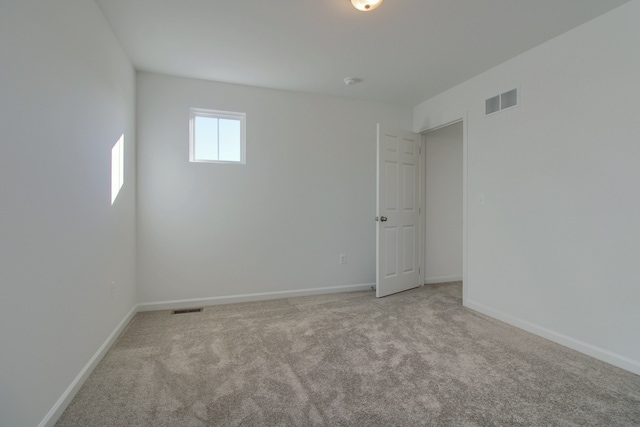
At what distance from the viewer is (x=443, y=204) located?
449cm

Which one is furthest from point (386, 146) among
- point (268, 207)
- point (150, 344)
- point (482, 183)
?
point (150, 344)

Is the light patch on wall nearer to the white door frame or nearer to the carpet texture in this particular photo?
the carpet texture

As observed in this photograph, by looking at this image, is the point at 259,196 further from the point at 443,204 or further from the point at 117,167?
the point at 443,204

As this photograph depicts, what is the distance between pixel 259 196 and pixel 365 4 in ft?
7.45

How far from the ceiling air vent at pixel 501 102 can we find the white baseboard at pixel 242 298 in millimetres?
2542

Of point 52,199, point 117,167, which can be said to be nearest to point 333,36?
point 117,167

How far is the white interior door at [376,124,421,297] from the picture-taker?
3744 millimetres

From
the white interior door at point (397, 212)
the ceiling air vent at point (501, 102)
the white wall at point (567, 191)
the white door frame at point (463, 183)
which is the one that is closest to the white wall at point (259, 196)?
the white interior door at point (397, 212)

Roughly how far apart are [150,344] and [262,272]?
1444mm

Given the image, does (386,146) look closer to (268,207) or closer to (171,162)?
(268,207)

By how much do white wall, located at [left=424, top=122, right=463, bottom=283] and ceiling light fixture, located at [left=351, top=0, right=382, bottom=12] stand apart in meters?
2.53

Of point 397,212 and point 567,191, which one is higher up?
point 567,191

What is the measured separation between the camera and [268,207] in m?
3.73

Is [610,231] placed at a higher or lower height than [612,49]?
lower
